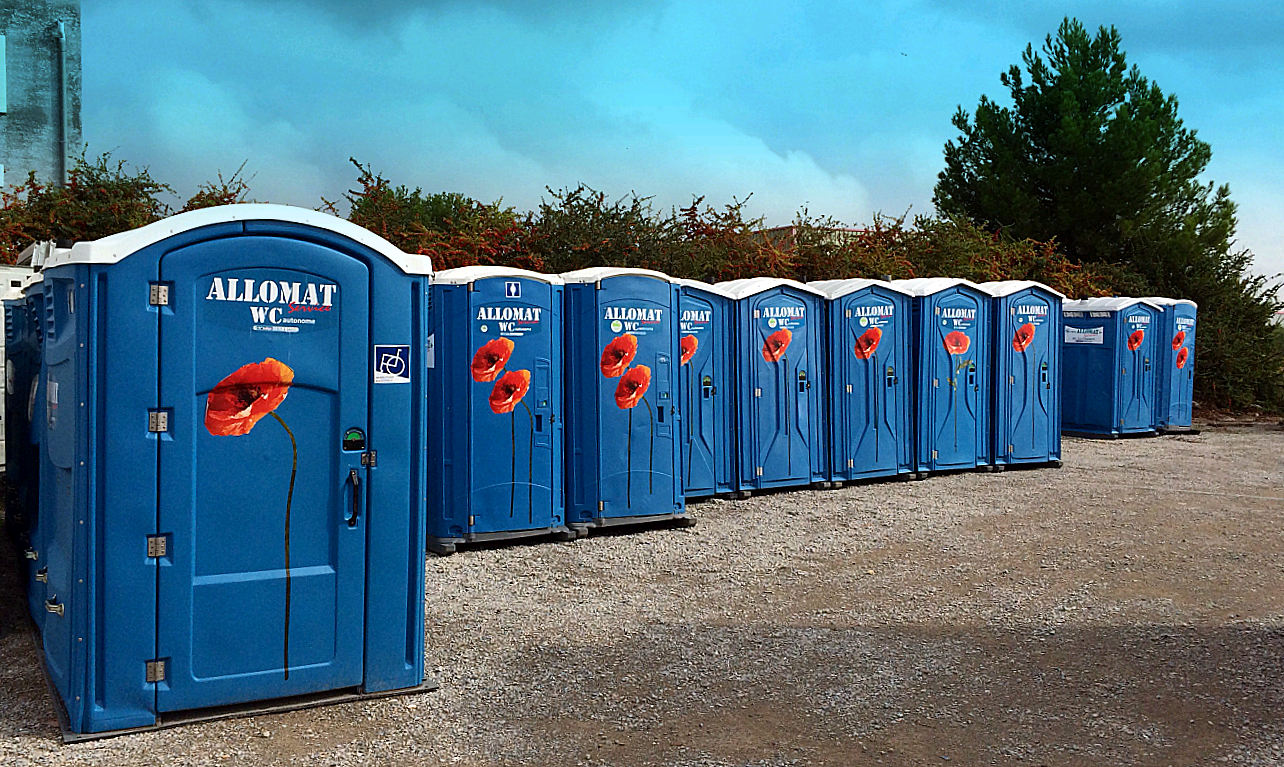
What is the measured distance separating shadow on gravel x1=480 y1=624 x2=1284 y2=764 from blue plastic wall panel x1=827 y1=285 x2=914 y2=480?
4992 mm

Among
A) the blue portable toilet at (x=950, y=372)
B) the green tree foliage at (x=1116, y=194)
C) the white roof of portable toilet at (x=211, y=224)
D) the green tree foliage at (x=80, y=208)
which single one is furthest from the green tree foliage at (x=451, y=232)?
the green tree foliage at (x=1116, y=194)

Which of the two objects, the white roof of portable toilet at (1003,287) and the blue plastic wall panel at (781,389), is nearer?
the blue plastic wall panel at (781,389)

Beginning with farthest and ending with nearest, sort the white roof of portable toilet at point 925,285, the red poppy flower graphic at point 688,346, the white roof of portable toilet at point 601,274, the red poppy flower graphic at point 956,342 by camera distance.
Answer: the red poppy flower graphic at point 956,342
the white roof of portable toilet at point 925,285
the red poppy flower graphic at point 688,346
the white roof of portable toilet at point 601,274

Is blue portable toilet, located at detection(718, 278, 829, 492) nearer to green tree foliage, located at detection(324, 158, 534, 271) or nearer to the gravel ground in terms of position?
the gravel ground

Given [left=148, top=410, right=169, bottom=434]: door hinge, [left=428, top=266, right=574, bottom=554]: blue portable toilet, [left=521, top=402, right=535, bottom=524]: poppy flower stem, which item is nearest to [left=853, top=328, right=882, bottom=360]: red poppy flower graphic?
[left=428, top=266, right=574, bottom=554]: blue portable toilet

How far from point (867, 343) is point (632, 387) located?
3.49 metres

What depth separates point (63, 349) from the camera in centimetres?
442

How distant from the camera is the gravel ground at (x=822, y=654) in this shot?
420cm

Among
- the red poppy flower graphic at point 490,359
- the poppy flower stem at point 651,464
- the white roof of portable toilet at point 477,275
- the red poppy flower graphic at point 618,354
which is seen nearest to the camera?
the white roof of portable toilet at point 477,275

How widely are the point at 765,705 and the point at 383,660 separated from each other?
5.62 ft

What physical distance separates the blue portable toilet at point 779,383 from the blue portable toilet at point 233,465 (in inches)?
224

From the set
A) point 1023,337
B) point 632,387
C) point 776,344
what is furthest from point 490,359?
point 1023,337

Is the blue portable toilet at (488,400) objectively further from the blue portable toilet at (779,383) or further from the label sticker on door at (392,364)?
the label sticker on door at (392,364)

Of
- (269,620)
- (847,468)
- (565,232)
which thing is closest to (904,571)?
(847,468)
